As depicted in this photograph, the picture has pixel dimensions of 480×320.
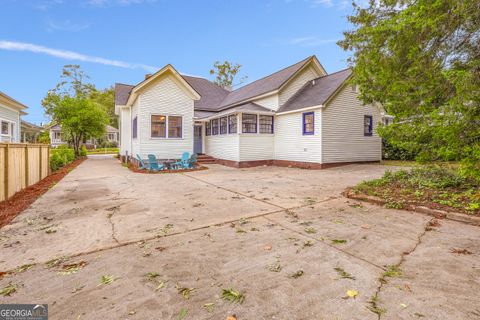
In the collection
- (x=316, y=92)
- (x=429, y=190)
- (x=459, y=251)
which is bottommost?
(x=459, y=251)

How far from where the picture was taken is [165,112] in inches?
540

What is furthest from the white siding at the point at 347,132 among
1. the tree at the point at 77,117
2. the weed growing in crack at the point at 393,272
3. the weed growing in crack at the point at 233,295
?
the tree at the point at 77,117

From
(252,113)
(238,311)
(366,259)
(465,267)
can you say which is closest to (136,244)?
(238,311)

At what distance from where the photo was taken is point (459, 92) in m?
4.57

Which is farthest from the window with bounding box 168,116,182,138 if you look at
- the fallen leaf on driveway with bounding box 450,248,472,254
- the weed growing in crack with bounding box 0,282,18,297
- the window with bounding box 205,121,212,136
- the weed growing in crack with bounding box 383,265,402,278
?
the fallen leaf on driveway with bounding box 450,248,472,254

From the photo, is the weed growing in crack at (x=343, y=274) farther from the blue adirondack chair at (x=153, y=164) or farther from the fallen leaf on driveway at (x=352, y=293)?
the blue adirondack chair at (x=153, y=164)

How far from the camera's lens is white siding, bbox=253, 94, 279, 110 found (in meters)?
15.1

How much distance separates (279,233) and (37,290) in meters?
2.96

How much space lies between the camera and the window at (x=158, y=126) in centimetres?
1349

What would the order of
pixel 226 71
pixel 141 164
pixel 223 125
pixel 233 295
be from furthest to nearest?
1. pixel 226 71
2. pixel 223 125
3. pixel 141 164
4. pixel 233 295

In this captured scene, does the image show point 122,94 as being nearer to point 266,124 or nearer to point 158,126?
point 158,126

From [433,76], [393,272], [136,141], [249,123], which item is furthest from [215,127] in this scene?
[393,272]

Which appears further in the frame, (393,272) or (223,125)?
(223,125)

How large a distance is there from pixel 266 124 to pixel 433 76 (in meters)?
9.73
